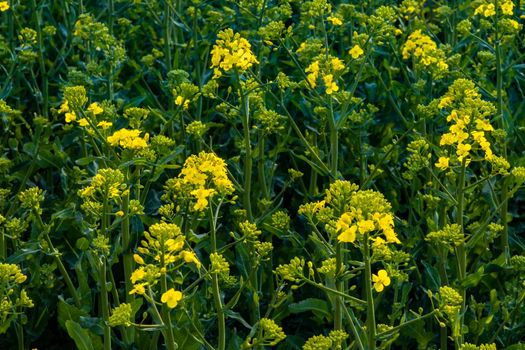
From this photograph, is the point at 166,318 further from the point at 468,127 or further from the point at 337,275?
the point at 468,127

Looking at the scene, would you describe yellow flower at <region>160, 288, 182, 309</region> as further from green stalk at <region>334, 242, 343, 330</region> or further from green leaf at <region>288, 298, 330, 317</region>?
green leaf at <region>288, 298, 330, 317</region>

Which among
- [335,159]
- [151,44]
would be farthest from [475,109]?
[151,44]

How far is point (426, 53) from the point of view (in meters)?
4.55

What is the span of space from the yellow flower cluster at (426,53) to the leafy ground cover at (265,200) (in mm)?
12

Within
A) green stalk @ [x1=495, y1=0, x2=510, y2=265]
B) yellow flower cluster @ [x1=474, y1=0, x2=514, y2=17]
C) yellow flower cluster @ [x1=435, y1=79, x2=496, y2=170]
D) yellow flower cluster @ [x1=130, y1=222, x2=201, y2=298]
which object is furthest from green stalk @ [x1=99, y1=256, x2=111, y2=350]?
yellow flower cluster @ [x1=474, y1=0, x2=514, y2=17]

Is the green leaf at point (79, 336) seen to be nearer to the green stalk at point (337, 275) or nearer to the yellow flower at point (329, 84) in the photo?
the green stalk at point (337, 275)

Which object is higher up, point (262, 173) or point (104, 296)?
point (104, 296)

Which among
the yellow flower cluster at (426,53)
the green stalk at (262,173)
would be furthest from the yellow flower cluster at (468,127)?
the green stalk at (262,173)

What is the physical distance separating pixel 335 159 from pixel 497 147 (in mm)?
1076

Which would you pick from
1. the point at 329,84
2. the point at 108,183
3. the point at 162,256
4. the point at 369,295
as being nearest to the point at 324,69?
the point at 329,84

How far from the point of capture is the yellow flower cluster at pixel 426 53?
4430mm

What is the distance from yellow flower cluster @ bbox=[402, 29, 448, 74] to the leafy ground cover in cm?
1

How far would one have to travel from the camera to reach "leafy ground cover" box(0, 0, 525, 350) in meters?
3.14

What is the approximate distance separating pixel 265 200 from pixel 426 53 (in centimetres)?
115
